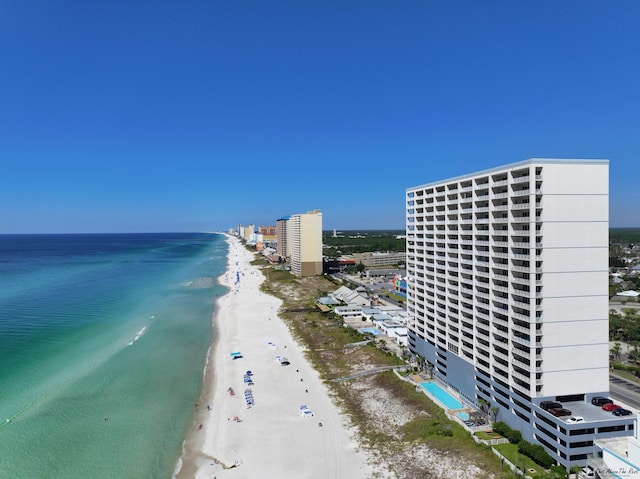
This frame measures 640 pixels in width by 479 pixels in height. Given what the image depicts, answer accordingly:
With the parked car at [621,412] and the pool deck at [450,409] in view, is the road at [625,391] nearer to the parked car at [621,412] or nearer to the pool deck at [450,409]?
the parked car at [621,412]

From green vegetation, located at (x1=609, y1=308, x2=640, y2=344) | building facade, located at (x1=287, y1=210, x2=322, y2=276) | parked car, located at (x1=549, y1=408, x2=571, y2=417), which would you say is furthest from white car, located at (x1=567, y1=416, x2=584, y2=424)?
building facade, located at (x1=287, y1=210, x2=322, y2=276)

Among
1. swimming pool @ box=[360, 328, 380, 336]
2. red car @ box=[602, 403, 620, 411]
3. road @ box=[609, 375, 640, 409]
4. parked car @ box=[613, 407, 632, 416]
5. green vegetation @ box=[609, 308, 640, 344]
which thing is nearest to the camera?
parked car @ box=[613, 407, 632, 416]

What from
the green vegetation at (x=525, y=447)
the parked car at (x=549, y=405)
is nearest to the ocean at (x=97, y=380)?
the green vegetation at (x=525, y=447)

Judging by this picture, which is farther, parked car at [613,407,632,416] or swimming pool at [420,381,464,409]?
swimming pool at [420,381,464,409]

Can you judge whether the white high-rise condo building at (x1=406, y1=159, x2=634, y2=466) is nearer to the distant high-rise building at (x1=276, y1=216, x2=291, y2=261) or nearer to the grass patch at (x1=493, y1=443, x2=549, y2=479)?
the grass patch at (x1=493, y1=443, x2=549, y2=479)

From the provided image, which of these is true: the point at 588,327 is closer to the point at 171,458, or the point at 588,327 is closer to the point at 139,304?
the point at 171,458

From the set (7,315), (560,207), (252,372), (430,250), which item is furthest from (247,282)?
(560,207)
